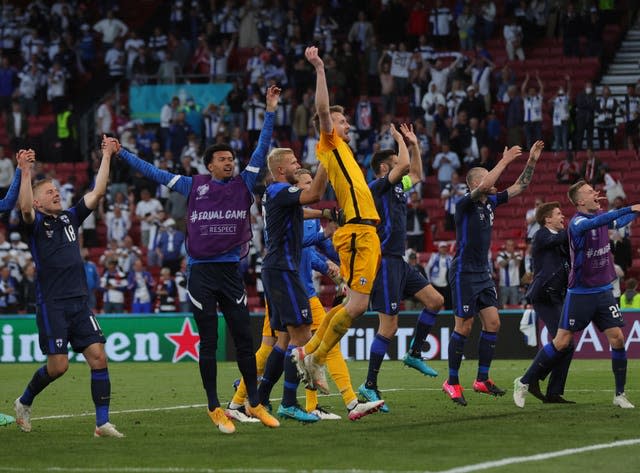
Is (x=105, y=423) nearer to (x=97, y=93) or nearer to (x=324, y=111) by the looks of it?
(x=324, y=111)

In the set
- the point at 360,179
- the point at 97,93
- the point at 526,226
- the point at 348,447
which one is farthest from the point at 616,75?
the point at 348,447

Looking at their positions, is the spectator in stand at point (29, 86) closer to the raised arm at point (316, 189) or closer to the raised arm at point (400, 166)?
the raised arm at point (400, 166)

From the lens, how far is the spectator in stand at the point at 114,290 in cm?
3156

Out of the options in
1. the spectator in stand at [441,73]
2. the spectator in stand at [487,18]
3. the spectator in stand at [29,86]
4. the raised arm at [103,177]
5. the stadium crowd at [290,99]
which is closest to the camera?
the raised arm at [103,177]

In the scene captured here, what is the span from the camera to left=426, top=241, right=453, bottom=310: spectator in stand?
29234mm

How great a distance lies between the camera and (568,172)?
31844 millimetres

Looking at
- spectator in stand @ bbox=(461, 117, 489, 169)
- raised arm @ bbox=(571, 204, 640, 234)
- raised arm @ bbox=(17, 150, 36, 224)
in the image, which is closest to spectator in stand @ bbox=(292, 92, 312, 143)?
spectator in stand @ bbox=(461, 117, 489, 169)

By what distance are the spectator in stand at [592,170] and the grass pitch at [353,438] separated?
13.1 m

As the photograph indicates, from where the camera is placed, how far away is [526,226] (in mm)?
31625

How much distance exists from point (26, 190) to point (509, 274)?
18.4m

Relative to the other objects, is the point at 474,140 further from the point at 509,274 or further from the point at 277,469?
the point at 277,469

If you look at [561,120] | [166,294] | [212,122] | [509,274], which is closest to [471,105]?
[561,120]

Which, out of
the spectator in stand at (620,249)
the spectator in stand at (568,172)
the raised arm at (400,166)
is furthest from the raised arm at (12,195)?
the spectator in stand at (568,172)

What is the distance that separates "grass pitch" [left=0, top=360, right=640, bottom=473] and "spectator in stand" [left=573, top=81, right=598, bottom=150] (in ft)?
49.6
